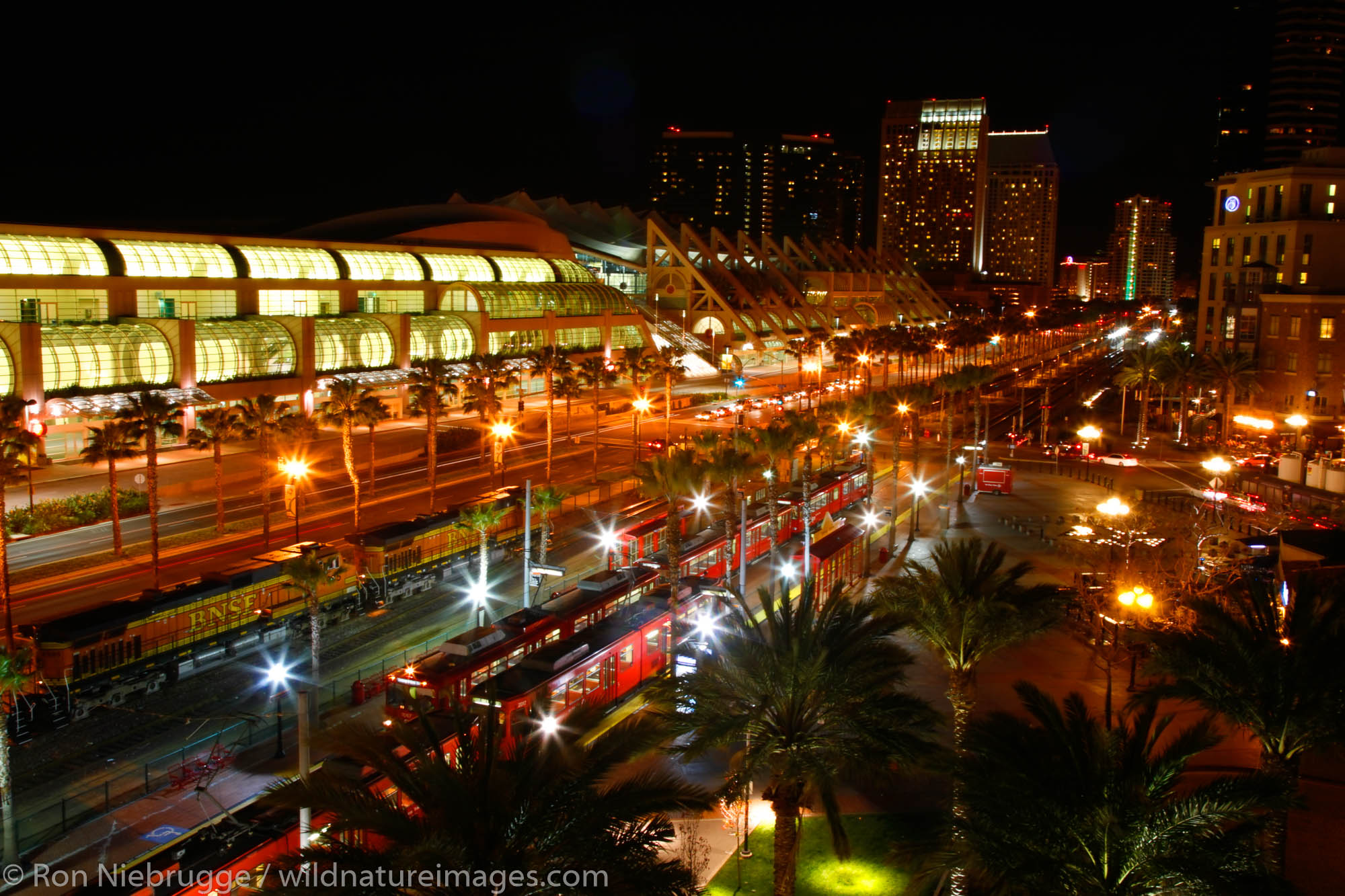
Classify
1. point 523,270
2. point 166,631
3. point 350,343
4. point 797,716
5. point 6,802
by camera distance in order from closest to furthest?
point 797,716
point 6,802
point 166,631
point 350,343
point 523,270

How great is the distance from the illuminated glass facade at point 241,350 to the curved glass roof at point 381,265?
15.1 meters

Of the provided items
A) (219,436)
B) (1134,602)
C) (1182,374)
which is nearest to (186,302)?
(219,436)

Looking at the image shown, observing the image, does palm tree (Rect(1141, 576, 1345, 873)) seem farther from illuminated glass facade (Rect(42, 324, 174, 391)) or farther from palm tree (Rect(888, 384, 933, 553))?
illuminated glass facade (Rect(42, 324, 174, 391))

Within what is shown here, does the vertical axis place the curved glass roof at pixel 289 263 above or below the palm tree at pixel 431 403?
above


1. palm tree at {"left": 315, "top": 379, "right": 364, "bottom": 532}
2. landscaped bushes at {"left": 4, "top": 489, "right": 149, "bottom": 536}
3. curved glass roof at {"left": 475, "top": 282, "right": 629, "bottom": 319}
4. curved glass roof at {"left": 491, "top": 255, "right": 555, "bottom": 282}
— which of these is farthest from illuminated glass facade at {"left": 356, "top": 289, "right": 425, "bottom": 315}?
palm tree at {"left": 315, "top": 379, "right": 364, "bottom": 532}

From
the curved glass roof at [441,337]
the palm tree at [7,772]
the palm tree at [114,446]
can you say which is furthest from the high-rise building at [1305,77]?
the palm tree at [7,772]

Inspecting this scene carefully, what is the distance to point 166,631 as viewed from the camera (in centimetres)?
2786

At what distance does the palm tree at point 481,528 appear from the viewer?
108 feet

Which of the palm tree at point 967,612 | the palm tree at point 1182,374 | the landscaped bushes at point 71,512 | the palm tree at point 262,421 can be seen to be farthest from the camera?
the palm tree at point 1182,374

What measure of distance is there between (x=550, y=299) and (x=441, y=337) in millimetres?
17257

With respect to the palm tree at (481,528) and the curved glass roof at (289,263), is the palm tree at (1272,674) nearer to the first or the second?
the palm tree at (481,528)

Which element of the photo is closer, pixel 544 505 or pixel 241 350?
pixel 544 505

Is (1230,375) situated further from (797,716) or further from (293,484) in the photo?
(797,716)

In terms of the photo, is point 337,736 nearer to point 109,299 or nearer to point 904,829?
point 904,829
